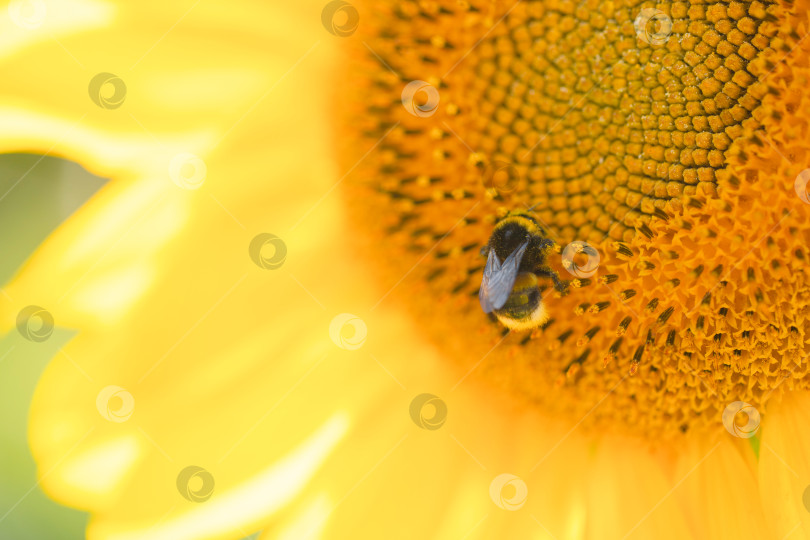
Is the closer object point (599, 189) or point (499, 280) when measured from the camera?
point (499, 280)

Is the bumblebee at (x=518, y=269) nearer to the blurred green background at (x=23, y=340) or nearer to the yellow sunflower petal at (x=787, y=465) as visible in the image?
the yellow sunflower petal at (x=787, y=465)

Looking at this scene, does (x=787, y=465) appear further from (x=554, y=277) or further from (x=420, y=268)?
(x=420, y=268)

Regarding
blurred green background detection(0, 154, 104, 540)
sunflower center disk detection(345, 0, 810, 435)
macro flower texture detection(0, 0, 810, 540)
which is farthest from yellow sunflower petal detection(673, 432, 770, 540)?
blurred green background detection(0, 154, 104, 540)

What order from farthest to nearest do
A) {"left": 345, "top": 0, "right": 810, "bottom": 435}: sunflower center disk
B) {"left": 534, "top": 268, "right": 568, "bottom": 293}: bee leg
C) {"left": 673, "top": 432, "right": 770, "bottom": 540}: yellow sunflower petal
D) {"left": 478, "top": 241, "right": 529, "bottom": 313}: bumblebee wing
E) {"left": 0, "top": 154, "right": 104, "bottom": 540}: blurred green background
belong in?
1. {"left": 673, "top": 432, "right": 770, "bottom": 540}: yellow sunflower petal
2. {"left": 0, "top": 154, "right": 104, "bottom": 540}: blurred green background
3. {"left": 534, "top": 268, "right": 568, "bottom": 293}: bee leg
4. {"left": 345, "top": 0, "right": 810, "bottom": 435}: sunflower center disk
5. {"left": 478, "top": 241, "right": 529, "bottom": 313}: bumblebee wing

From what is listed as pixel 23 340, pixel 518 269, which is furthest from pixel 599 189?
pixel 23 340

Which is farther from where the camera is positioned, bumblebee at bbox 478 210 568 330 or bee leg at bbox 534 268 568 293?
bee leg at bbox 534 268 568 293

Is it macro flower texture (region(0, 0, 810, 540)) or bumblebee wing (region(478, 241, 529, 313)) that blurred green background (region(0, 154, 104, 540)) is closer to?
macro flower texture (region(0, 0, 810, 540))

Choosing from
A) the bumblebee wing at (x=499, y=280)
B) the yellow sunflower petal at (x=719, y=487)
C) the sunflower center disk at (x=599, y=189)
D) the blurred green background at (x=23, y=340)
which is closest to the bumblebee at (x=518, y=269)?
the bumblebee wing at (x=499, y=280)

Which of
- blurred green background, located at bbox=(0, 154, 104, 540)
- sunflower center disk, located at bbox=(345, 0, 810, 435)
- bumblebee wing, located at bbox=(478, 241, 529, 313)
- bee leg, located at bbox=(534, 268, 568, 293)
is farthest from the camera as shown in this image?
blurred green background, located at bbox=(0, 154, 104, 540)
